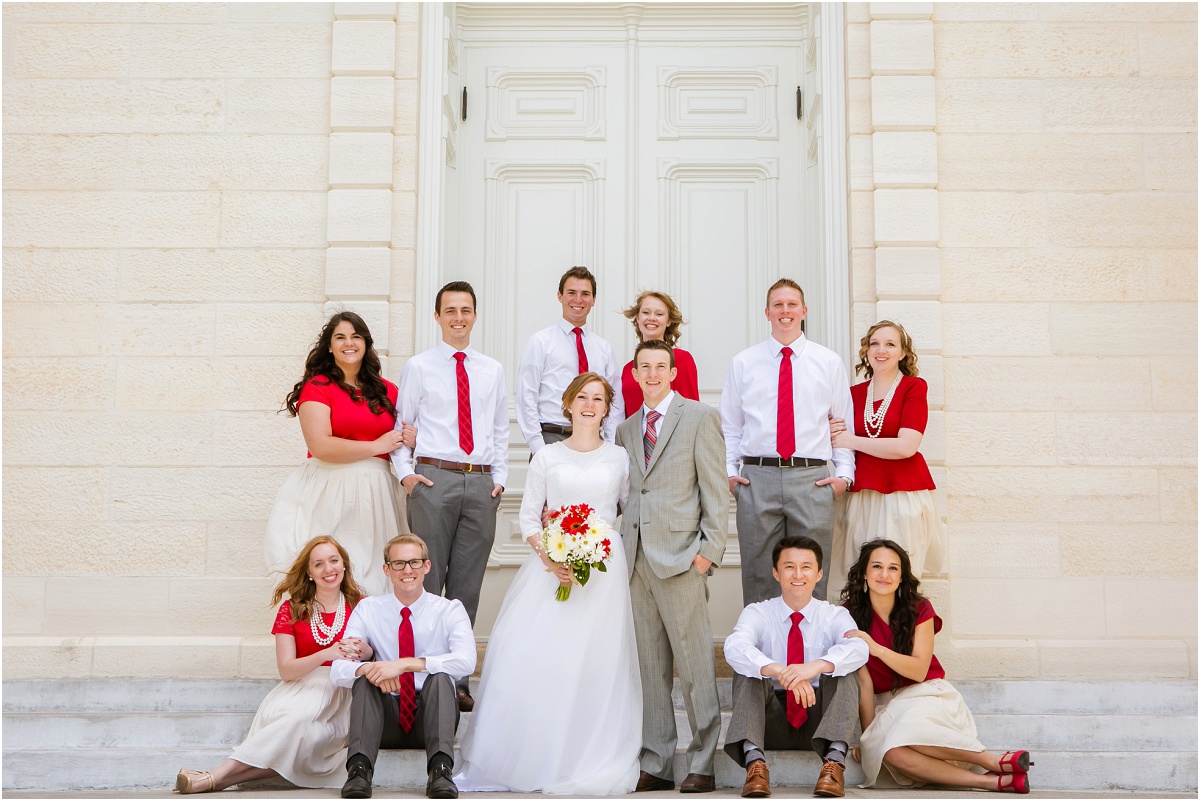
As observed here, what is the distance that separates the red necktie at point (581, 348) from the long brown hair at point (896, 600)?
1.67 m

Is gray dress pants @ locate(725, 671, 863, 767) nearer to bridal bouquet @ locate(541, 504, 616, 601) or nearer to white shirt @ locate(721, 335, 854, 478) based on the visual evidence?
bridal bouquet @ locate(541, 504, 616, 601)

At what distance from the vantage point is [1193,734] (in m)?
4.83

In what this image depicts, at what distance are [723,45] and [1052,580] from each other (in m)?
3.82

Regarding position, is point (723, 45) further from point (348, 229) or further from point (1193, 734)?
point (1193, 734)

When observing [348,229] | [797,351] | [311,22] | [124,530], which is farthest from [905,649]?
[311,22]

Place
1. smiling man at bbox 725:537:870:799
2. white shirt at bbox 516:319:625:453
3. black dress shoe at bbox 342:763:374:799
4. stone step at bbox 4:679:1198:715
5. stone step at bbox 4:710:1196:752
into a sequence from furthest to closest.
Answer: white shirt at bbox 516:319:625:453, stone step at bbox 4:679:1198:715, stone step at bbox 4:710:1196:752, smiling man at bbox 725:537:870:799, black dress shoe at bbox 342:763:374:799

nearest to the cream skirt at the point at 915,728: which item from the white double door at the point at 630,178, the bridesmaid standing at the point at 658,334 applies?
the bridesmaid standing at the point at 658,334

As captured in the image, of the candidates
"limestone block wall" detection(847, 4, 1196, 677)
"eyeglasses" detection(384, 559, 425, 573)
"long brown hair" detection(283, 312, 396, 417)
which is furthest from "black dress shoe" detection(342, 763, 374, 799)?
"limestone block wall" detection(847, 4, 1196, 677)

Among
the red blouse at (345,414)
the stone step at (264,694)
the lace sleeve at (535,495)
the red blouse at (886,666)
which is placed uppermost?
the red blouse at (345,414)

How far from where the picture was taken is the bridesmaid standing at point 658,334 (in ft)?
17.4

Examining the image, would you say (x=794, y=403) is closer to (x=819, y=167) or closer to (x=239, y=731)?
(x=819, y=167)

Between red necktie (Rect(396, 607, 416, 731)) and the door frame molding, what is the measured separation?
2.15 m

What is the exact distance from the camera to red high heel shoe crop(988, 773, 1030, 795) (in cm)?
419

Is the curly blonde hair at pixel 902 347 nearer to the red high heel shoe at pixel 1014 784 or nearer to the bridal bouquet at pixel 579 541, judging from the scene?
the bridal bouquet at pixel 579 541
